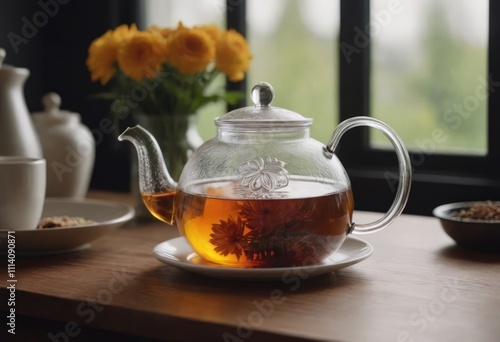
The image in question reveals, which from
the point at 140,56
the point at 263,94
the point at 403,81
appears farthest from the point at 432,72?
the point at 263,94

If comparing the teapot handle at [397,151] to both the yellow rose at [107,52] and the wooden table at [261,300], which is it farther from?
the yellow rose at [107,52]

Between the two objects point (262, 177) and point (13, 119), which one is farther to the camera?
point (13, 119)

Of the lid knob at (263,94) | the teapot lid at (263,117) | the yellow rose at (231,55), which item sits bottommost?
the teapot lid at (263,117)

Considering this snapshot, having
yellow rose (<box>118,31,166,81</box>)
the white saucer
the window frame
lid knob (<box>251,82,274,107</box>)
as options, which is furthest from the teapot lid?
the window frame

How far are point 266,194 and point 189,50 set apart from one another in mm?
507

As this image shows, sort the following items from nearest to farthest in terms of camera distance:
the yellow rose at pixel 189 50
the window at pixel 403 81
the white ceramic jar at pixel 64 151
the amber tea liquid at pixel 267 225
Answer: the amber tea liquid at pixel 267 225 → the yellow rose at pixel 189 50 → the white ceramic jar at pixel 64 151 → the window at pixel 403 81

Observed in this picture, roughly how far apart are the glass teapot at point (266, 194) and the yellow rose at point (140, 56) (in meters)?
0.37

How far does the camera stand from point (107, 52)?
1.50m

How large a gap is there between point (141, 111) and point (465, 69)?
0.79 meters

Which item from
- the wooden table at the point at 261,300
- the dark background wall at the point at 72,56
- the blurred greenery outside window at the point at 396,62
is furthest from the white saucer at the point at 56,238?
the dark background wall at the point at 72,56

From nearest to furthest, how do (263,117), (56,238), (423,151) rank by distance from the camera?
(263,117)
(56,238)
(423,151)

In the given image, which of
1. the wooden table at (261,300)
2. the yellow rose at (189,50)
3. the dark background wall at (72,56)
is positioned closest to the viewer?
the wooden table at (261,300)

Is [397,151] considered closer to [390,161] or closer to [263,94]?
[263,94]

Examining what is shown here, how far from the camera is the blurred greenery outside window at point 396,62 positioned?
1.83 m
